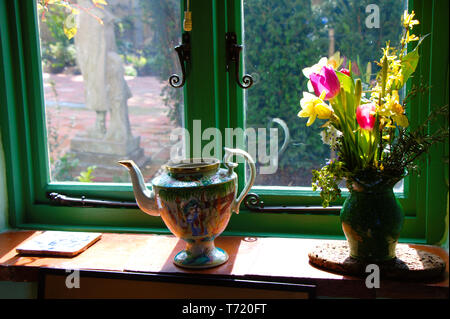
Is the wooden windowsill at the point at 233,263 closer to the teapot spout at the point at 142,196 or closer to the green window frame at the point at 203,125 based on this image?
the green window frame at the point at 203,125

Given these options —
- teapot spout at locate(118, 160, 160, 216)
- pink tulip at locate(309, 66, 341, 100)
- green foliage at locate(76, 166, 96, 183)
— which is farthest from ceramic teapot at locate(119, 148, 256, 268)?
green foliage at locate(76, 166, 96, 183)

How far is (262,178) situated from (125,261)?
0.50 meters

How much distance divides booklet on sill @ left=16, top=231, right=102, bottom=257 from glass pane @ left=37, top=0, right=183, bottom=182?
219 millimetres

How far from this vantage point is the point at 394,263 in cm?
125

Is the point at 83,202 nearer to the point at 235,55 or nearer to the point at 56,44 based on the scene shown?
the point at 56,44

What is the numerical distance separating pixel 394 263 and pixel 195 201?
0.53 m

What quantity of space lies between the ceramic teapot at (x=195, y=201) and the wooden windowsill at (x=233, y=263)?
5 cm

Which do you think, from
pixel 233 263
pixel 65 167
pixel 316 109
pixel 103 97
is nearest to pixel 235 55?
pixel 316 109

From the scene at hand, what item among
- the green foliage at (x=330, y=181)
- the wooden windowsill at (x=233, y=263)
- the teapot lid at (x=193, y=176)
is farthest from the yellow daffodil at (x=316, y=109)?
the wooden windowsill at (x=233, y=263)

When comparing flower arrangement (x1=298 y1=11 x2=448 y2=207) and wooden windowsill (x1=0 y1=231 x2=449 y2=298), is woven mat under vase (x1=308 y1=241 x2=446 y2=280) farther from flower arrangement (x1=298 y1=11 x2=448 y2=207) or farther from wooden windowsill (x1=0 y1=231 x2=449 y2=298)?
flower arrangement (x1=298 y1=11 x2=448 y2=207)

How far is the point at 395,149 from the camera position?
1.24 m

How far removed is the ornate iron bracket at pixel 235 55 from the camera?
4.96 ft

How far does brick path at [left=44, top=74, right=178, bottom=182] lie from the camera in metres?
1.65
